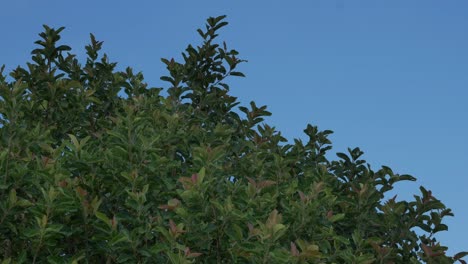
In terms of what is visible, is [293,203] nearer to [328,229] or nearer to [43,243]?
[328,229]

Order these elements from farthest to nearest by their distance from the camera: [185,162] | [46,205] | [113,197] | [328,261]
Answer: [185,162] → [328,261] → [113,197] → [46,205]

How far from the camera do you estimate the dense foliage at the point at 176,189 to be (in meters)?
6.25

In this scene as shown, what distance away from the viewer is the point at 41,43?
33.0ft

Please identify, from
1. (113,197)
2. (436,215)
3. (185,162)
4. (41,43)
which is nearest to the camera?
(113,197)

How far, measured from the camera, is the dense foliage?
6250mm

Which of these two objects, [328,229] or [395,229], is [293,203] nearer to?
[328,229]

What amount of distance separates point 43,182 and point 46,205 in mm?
852

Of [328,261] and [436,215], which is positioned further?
[436,215]

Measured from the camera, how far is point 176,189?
22.5 ft

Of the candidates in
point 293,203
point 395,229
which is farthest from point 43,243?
point 395,229

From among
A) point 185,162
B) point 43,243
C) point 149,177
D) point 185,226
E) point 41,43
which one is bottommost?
point 43,243

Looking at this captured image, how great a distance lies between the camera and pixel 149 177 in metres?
6.87

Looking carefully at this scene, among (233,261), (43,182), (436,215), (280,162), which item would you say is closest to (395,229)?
(436,215)

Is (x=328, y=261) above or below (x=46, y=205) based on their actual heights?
above
